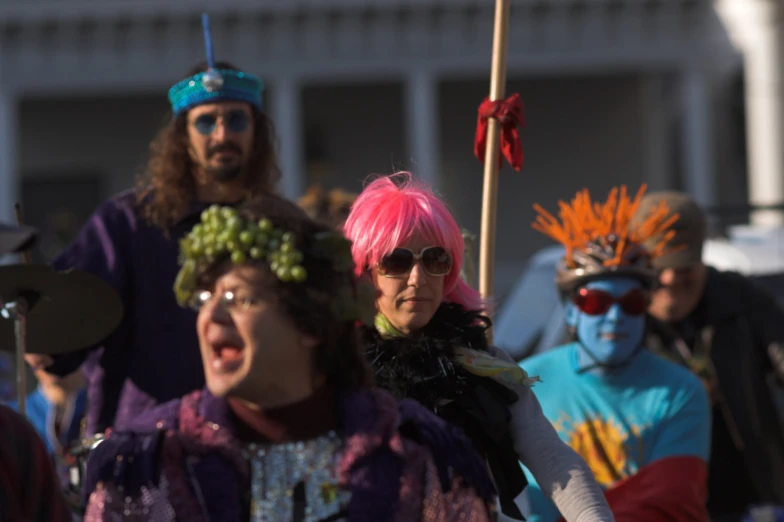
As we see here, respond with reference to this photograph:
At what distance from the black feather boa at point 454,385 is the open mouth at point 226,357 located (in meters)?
0.90

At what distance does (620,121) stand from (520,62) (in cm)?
378

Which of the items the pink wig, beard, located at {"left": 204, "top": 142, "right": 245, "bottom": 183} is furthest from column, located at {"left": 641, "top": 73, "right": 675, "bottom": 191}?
the pink wig

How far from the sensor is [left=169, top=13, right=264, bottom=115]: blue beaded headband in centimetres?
466

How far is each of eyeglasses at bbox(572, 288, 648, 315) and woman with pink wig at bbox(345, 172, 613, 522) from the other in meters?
1.02

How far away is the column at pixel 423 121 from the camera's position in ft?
76.8

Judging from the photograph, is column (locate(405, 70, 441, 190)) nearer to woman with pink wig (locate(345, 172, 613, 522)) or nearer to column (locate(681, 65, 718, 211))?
column (locate(681, 65, 718, 211))

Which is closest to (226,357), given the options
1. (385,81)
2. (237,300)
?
(237,300)

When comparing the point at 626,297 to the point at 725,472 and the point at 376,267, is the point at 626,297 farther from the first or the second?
the point at 725,472

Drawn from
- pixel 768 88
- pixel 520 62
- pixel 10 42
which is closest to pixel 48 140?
pixel 10 42

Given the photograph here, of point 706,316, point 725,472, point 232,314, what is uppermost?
point 232,314

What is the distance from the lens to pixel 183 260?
2.46 metres

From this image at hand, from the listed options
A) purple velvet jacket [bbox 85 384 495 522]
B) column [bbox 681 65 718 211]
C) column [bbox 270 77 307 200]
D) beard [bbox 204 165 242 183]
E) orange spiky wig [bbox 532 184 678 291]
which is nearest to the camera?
purple velvet jacket [bbox 85 384 495 522]

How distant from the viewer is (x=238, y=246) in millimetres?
2387

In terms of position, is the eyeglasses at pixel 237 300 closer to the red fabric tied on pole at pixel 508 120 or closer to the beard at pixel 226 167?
the red fabric tied on pole at pixel 508 120
